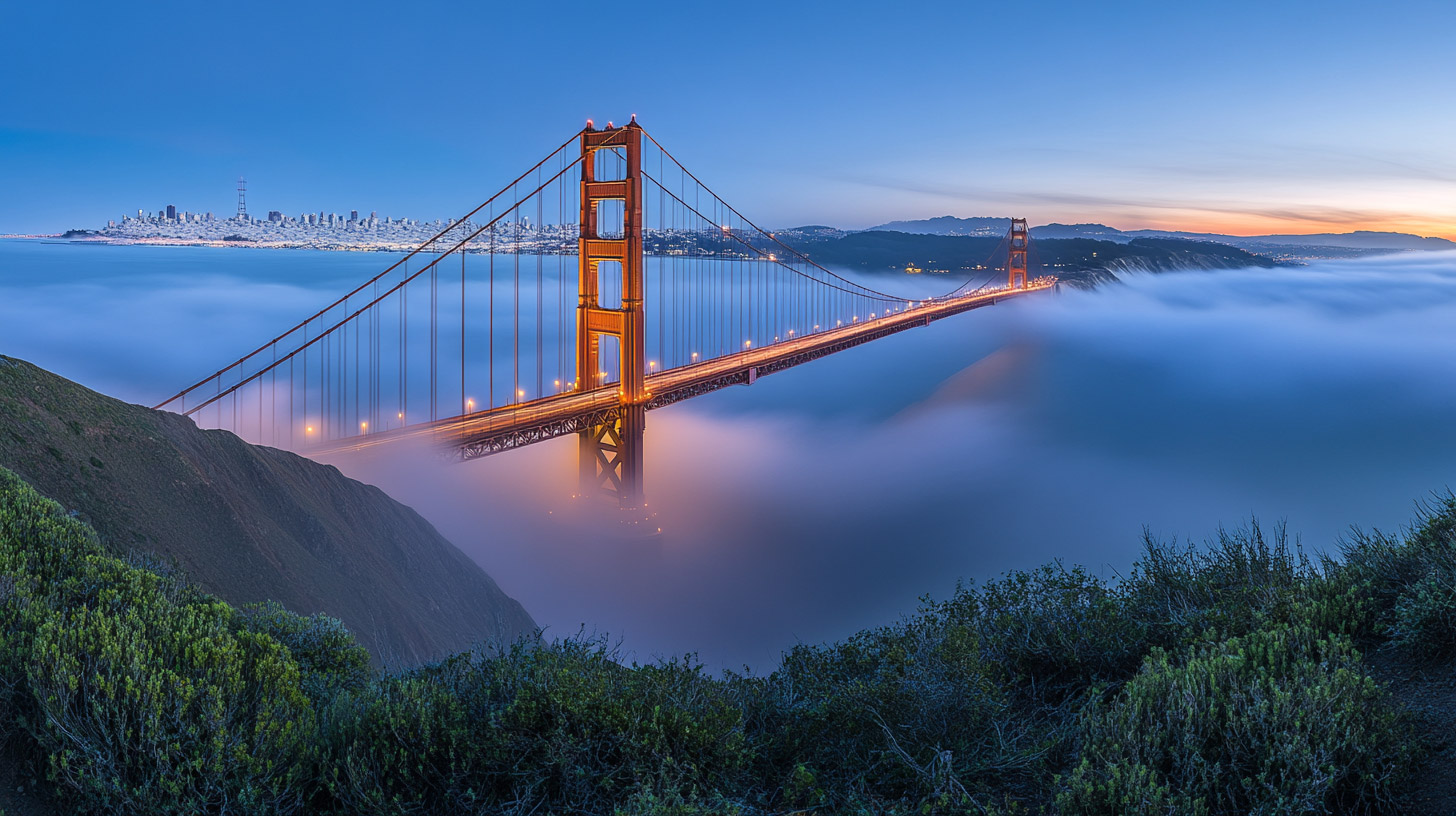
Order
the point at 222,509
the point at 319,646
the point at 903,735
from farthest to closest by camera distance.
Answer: the point at 222,509 < the point at 319,646 < the point at 903,735

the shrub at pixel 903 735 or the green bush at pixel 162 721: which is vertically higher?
the green bush at pixel 162 721

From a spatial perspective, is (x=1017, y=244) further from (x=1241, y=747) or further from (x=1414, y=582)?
(x=1241, y=747)

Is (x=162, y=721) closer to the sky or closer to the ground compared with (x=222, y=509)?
closer to the sky

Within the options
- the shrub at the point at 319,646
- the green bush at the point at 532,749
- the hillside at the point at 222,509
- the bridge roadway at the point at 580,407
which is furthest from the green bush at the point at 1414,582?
the bridge roadway at the point at 580,407

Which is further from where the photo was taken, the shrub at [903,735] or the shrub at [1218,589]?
the shrub at [1218,589]

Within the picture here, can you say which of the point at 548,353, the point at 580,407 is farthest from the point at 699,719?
the point at 548,353

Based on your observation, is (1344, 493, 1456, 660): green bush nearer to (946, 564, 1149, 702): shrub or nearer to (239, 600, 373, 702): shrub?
→ (946, 564, 1149, 702): shrub

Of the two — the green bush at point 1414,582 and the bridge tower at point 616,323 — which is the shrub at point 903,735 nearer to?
the green bush at point 1414,582
